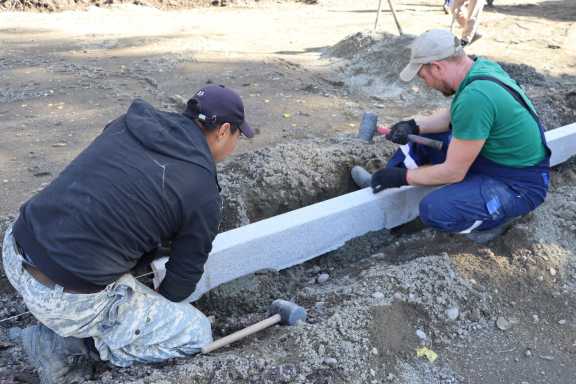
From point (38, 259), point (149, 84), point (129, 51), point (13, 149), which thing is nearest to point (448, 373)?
point (38, 259)

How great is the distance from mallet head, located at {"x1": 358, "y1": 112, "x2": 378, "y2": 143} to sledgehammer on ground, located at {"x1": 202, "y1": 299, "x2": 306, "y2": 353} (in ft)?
6.88

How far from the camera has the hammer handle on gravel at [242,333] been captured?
9.14 ft

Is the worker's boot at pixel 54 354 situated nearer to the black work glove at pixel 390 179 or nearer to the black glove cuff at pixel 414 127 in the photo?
the black work glove at pixel 390 179

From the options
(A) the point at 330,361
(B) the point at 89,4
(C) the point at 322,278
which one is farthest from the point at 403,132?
(B) the point at 89,4

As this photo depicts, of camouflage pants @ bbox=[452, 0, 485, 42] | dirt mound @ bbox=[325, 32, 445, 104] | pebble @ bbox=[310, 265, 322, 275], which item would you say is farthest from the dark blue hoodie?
camouflage pants @ bbox=[452, 0, 485, 42]

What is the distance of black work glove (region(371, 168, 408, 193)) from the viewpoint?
370 cm

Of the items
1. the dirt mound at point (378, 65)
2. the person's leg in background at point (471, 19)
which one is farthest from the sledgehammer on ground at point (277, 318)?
the person's leg in background at point (471, 19)

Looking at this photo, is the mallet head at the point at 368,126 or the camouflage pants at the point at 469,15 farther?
the camouflage pants at the point at 469,15

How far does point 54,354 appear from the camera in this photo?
2717 mm

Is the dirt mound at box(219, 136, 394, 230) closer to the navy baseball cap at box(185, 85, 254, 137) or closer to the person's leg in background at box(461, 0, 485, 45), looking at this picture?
the navy baseball cap at box(185, 85, 254, 137)

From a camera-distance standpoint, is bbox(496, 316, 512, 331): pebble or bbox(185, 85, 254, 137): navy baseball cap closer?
bbox(185, 85, 254, 137): navy baseball cap

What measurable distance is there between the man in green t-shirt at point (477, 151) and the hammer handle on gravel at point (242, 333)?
1342 millimetres

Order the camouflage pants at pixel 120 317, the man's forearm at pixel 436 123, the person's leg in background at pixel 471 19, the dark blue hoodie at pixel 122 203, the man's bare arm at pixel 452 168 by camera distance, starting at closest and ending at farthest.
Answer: the dark blue hoodie at pixel 122 203
the camouflage pants at pixel 120 317
the man's bare arm at pixel 452 168
the man's forearm at pixel 436 123
the person's leg in background at pixel 471 19

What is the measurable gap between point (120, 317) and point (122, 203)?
0.62m
